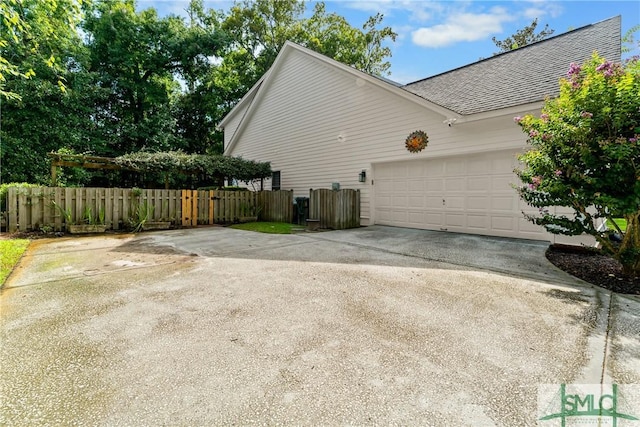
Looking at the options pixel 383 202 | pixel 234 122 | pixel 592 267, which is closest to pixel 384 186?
pixel 383 202

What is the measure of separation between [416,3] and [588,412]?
452 inches

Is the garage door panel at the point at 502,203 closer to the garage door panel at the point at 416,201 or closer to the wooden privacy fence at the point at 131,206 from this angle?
the garage door panel at the point at 416,201

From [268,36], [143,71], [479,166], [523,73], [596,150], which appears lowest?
[596,150]

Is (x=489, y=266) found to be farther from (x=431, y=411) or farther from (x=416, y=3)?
(x=416, y=3)

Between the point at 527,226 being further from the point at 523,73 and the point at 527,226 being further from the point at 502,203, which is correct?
the point at 523,73

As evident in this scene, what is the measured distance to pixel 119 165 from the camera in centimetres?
941

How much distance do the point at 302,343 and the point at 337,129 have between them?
9.46 metres

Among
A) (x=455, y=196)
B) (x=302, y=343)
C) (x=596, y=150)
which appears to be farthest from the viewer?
(x=455, y=196)

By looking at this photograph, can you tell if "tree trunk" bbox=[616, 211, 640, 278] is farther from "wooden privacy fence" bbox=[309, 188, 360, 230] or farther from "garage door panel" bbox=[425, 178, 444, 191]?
"wooden privacy fence" bbox=[309, 188, 360, 230]

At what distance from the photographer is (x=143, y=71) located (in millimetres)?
19125

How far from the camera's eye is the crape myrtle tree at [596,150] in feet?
11.6

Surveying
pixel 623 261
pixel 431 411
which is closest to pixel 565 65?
pixel 623 261

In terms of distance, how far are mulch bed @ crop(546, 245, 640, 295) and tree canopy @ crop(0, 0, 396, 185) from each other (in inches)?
482

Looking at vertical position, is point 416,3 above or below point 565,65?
above
